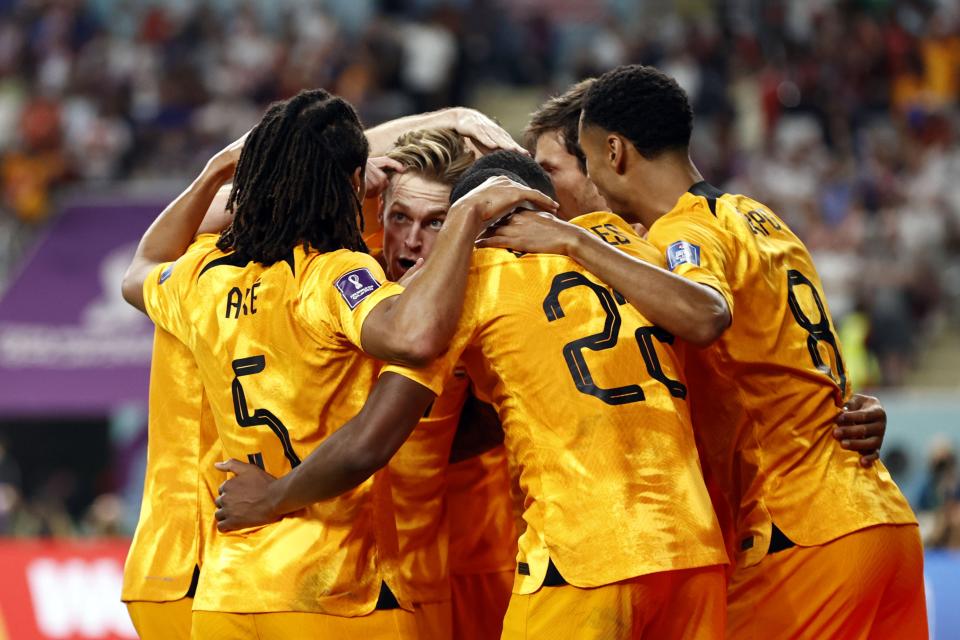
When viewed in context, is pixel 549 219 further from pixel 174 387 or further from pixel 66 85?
pixel 66 85

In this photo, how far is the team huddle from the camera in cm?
369

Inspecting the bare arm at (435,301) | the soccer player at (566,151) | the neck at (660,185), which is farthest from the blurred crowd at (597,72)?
Answer: the bare arm at (435,301)

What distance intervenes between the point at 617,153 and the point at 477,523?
4.42ft

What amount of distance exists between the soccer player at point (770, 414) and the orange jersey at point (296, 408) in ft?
3.26

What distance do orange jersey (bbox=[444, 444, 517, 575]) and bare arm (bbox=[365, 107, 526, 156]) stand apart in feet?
3.70

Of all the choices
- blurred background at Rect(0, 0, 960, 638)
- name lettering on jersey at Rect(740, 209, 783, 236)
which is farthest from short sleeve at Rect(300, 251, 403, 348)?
blurred background at Rect(0, 0, 960, 638)

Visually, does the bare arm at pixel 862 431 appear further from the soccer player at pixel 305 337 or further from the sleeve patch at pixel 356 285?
the sleeve patch at pixel 356 285

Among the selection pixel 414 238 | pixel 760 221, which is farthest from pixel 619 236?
pixel 414 238

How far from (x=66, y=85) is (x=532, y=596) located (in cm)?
1571

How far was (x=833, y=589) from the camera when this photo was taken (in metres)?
4.19

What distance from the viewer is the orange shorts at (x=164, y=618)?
4363mm

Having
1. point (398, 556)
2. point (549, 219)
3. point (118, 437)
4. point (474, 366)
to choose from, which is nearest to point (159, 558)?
point (398, 556)

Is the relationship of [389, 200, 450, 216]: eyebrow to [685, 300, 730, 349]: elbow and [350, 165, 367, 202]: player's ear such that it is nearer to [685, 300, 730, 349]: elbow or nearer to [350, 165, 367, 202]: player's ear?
[350, 165, 367, 202]: player's ear

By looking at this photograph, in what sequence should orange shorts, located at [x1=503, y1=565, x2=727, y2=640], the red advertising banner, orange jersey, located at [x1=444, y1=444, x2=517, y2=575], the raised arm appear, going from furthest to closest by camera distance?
1. the red advertising banner
2. orange jersey, located at [x1=444, y1=444, x2=517, y2=575]
3. the raised arm
4. orange shorts, located at [x1=503, y1=565, x2=727, y2=640]
